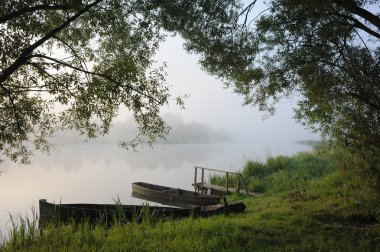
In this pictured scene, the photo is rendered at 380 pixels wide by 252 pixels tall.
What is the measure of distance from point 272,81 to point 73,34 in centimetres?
626

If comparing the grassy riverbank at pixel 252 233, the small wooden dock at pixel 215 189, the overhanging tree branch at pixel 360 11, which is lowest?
the grassy riverbank at pixel 252 233

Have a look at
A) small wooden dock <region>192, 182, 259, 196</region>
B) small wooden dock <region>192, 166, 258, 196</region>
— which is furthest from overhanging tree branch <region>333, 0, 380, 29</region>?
small wooden dock <region>192, 182, 259, 196</region>

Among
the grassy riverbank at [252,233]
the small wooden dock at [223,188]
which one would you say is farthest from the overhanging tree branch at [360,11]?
the small wooden dock at [223,188]

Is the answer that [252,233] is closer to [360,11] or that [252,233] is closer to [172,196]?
[360,11]

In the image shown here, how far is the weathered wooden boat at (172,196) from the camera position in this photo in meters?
19.4

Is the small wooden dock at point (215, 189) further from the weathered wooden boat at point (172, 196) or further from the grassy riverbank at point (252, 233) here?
the grassy riverbank at point (252, 233)

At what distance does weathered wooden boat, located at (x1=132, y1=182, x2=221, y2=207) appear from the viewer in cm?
1942

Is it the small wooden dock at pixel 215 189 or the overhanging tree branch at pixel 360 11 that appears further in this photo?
the small wooden dock at pixel 215 189

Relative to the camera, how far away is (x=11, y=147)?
393 inches

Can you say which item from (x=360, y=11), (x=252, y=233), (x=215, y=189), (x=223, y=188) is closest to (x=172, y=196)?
(x=215, y=189)

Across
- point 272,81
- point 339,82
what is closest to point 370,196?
point 339,82

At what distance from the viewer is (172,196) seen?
71.5ft

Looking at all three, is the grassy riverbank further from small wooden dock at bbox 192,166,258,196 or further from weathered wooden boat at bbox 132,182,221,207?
small wooden dock at bbox 192,166,258,196

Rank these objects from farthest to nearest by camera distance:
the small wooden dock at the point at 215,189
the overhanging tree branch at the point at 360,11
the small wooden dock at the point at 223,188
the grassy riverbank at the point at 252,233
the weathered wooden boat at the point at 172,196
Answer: the small wooden dock at the point at 215,189, the small wooden dock at the point at 223,188, the weathered wooden boat at the point at 172,196, the overhanging tree branch at the point at 360,11, the grassy riverbank at the point at 252,233
